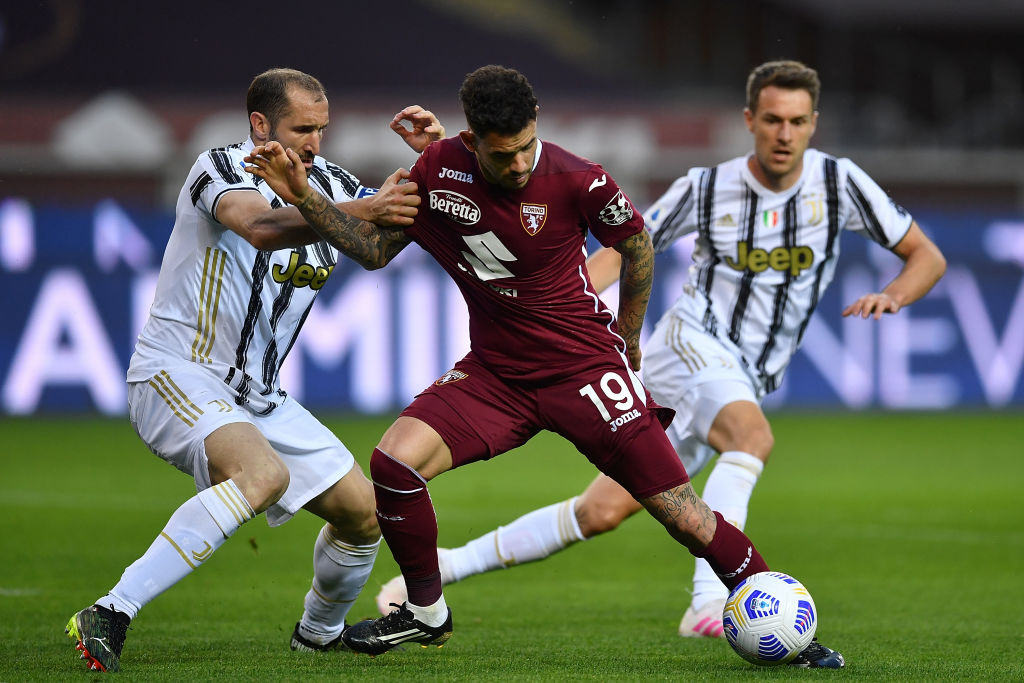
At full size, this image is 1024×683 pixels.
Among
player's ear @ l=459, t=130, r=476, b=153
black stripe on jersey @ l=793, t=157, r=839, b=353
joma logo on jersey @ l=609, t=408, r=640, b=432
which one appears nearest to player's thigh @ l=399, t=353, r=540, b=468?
joma logo on jersey @ l=609, t=408, r=640, b=432

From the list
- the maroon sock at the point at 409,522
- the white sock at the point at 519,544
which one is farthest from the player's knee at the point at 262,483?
the white sock at the point at 519,544

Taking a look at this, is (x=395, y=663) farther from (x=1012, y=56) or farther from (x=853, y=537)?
(x=1012, y=56)

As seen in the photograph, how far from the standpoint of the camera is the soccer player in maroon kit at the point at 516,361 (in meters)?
4.80

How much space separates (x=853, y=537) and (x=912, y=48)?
18.8 m

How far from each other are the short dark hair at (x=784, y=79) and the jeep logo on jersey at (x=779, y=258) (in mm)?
605

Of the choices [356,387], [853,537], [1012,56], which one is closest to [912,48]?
[1012,56]

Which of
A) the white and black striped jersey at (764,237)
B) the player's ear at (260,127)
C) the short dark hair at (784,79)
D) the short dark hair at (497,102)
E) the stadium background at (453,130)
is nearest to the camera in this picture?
the short dark hair at (497,102)

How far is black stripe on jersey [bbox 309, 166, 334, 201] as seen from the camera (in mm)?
5379

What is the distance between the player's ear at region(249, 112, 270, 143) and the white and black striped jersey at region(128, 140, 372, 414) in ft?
0.22

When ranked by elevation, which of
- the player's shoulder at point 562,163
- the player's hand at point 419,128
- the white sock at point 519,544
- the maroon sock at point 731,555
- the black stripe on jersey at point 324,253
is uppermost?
the player's hand at point 419,128

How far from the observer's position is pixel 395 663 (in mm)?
4992

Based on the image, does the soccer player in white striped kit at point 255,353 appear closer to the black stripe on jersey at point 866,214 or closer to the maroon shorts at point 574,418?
the maroon shorts at point 574,418

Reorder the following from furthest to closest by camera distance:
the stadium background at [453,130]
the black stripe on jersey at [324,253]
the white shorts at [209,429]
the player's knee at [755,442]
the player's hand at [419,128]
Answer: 1. the stadium background at [453,130]
2. the player's knee at [755,442]
3. the black stripe on jersey at [324,253]
4. the player's hand at [419,128]
5. the white shorts at [209,429]

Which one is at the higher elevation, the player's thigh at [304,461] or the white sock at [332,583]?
the player's thigh at [304,461]
